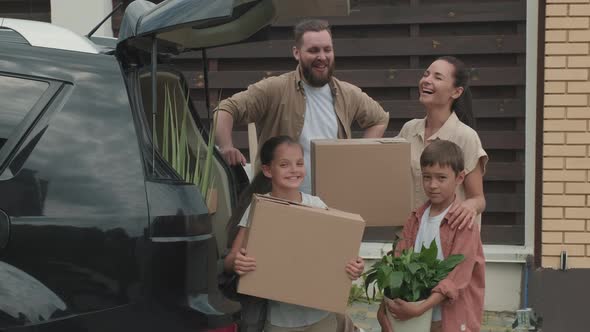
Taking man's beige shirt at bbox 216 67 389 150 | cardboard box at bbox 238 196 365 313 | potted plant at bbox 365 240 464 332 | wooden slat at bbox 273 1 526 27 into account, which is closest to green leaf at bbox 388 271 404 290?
potted plant at bbox 365 240 464 332

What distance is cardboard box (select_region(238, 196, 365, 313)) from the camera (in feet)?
12.0

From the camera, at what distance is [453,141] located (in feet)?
15.0

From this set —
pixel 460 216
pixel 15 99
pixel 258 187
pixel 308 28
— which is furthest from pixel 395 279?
pixel 308 28

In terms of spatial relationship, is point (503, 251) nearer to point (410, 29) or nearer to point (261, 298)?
point (410, 29)

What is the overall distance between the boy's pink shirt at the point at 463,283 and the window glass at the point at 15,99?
171 centimetres

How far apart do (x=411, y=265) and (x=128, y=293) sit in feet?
4.16

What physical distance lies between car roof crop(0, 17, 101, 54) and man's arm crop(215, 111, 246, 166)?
1.35 metres

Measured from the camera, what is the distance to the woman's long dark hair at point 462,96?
471 centimetres

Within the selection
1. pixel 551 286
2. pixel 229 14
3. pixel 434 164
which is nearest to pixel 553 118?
pixel 551 286

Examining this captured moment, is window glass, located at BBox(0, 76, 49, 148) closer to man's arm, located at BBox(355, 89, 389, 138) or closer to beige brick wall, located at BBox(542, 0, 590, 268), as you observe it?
man's arm, located at BBox(355, 89, 389, 138)

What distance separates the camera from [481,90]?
765 centimetres

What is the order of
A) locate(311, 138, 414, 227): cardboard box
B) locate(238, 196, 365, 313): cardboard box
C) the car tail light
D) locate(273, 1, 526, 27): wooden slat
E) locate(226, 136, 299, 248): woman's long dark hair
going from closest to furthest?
the car tail light → locate(238, 196, 365, 313): cardboard box → locate(226, 136, 299, 248): woman's long dark hair → locate(311, 138, 414, 227): cardboard box → locate(273, 1, 526, 27): wooden slat

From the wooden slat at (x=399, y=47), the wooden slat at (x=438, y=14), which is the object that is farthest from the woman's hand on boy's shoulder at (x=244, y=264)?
the wooden slat at (x=438, y=14)

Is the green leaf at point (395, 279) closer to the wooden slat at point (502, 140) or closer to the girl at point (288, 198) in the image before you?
the girl at point (288, 198)
